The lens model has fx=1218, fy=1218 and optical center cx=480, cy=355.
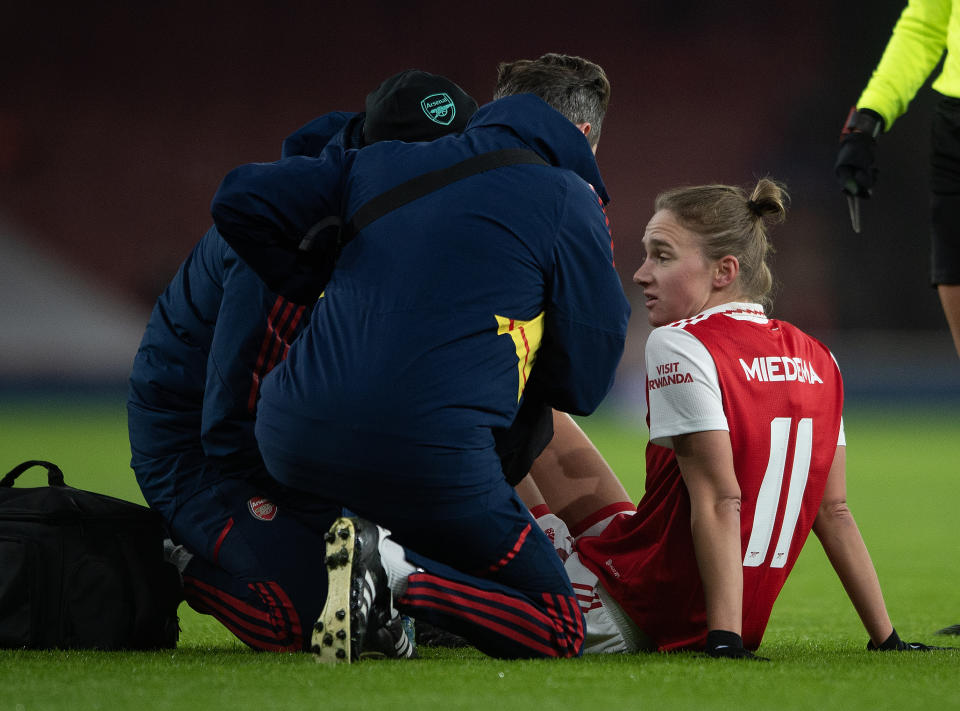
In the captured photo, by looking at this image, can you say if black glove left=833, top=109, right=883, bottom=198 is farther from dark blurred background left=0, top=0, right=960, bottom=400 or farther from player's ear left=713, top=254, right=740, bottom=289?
dark blurred background left=0, top=0, right=960, bottom=400

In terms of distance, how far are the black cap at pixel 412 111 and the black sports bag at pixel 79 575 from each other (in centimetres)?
96

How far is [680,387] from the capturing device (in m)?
2.14

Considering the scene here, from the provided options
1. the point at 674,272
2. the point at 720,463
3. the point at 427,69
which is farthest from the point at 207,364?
the point at 427,69

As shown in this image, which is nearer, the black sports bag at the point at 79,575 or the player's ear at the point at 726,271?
the black sports bag at the point at 79,575

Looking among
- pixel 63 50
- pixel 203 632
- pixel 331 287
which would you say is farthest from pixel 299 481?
pixel 63 50

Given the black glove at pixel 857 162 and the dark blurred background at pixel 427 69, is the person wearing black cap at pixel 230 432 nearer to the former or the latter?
the black glove at pixel 857 162

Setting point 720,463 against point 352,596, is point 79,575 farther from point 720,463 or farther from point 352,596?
point 720,463

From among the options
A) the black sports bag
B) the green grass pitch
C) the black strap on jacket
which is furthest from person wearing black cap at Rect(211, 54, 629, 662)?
the black sports bag

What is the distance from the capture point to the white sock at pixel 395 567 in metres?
1.96

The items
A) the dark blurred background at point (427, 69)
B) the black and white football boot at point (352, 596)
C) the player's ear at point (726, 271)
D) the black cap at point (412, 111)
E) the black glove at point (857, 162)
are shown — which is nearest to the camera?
the black and white football boot at point (352, 596)

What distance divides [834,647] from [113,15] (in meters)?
17.2

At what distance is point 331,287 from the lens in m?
2.06

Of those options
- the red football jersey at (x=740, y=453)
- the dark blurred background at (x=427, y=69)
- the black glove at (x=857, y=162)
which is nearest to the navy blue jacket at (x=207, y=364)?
the red football jersey at (x=740, y=453)

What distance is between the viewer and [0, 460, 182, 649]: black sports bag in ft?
7.24
